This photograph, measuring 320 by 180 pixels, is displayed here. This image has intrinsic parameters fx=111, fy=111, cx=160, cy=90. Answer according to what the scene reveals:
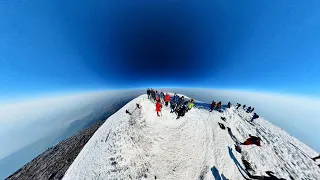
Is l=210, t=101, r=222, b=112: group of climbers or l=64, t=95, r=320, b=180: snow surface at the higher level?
l=210, t=101, r=222, b=112: group of climbers

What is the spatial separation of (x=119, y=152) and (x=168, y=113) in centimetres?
839

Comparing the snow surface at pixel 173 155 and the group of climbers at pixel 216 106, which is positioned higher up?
the group of climbers at pixel 216 106

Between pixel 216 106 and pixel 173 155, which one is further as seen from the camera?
pixel 216 106

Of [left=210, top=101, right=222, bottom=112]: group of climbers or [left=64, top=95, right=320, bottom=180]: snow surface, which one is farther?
[left=210, top=101, right=222, bottom=112]: group of climbers

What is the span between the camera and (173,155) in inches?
436

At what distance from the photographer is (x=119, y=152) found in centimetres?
1043

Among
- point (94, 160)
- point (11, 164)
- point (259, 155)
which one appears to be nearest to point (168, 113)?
point (94, 160)

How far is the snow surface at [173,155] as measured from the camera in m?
9.49

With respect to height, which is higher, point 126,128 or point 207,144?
point 126,128

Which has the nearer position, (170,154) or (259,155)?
(170,154)

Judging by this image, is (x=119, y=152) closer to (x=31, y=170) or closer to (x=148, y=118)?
(x=148, y=118)

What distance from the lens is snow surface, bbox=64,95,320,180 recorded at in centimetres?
949

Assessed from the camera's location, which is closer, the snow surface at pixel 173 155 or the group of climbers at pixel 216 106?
the snow surface at pixel 173 155

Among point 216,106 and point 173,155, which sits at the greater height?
point 216,106
